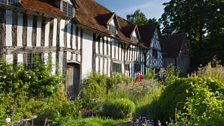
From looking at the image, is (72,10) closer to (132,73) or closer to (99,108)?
(99,108)

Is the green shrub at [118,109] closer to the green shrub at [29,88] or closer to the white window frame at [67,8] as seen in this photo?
the green shrub at [29,88]

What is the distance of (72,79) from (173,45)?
2238cm

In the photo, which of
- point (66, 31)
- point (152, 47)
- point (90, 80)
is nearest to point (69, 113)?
point (66, 31)

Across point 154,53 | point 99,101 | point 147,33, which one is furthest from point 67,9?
point 154,53

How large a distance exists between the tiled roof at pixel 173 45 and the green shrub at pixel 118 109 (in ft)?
79.4

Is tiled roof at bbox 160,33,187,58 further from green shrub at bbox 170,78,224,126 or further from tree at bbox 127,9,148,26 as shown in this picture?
green shrub at bbox 170,78,224,126

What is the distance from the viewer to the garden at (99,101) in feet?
17.0

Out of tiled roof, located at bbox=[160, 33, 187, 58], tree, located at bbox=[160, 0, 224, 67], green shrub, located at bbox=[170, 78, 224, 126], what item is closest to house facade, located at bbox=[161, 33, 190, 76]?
→ tiled roof, located at bbox=[160, 33, 187, 58]

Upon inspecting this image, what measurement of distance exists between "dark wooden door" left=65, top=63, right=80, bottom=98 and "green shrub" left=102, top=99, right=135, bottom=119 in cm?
492

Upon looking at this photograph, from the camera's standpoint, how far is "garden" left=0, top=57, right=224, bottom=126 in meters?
5.20

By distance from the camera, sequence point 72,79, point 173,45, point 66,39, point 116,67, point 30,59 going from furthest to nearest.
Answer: point 173,45
point 116,67
point 72,79
point 66,39
point 30,59

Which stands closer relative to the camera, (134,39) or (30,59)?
(30,59)

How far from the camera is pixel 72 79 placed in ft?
44.7

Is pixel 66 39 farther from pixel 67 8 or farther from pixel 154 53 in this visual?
pixel 154 53
